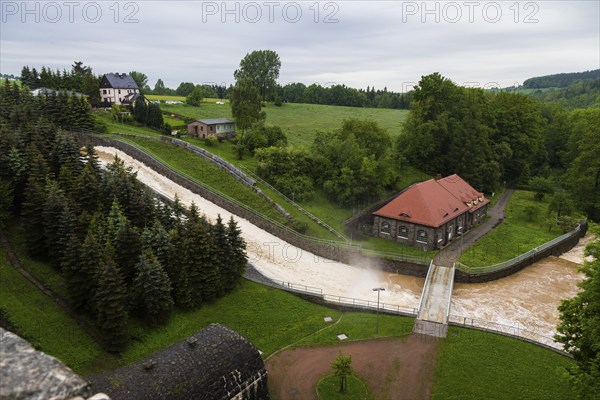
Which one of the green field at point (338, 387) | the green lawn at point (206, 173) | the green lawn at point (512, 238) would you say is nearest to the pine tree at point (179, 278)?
the green field at point (338, 387)

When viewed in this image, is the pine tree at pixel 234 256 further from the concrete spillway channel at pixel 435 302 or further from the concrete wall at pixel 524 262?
the concrete wall at pixel 524 262

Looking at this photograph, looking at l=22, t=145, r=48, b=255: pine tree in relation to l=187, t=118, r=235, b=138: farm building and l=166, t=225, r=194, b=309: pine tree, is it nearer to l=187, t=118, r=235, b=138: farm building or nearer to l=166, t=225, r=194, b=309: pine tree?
l=166, t=225, r=194, b=309: pine tree

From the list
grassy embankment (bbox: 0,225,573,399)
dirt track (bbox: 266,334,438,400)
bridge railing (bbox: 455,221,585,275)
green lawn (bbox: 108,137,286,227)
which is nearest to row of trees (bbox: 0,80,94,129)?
green lawn (bbox: 108,137,286,227)

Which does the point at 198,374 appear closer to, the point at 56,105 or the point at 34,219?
the point at 34,219

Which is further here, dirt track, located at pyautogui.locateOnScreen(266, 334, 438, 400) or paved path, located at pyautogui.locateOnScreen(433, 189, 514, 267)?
paved path, located at pyautogui.locateOnScreen(433, 189, 514, 267)

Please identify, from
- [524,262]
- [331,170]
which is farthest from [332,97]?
[524,262]
